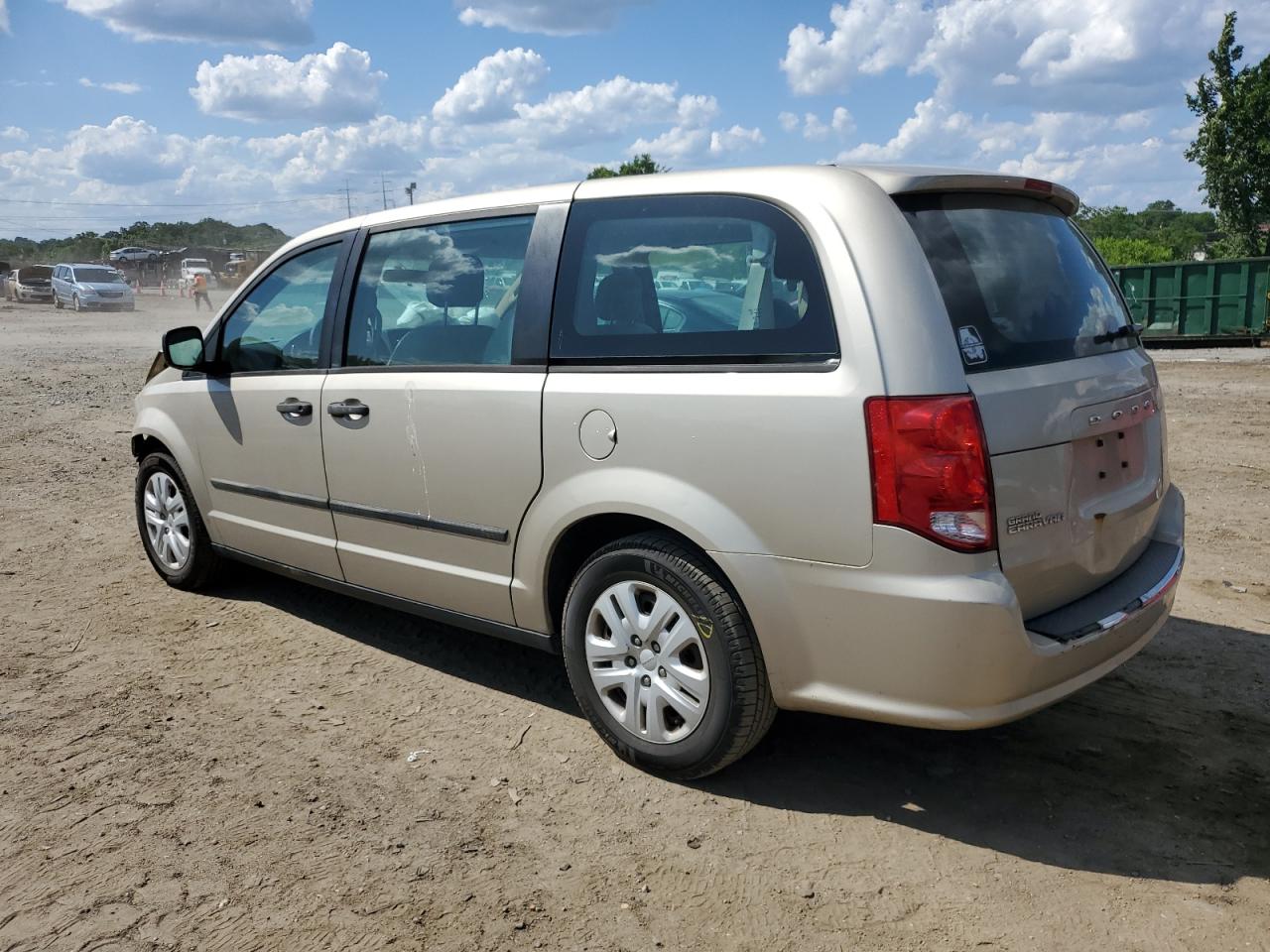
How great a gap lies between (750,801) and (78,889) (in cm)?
192

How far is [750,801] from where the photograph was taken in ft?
10.9

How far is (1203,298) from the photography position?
70.2 ft

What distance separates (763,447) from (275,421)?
2.51m

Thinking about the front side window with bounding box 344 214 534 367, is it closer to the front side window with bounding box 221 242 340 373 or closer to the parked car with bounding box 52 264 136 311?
the front side window with bounding box 221 242 340 373

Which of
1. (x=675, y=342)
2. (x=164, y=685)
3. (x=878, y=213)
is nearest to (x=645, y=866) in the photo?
(x=675, y=342)

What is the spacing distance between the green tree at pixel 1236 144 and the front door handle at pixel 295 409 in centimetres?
3899

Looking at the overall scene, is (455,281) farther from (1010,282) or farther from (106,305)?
(106,305)

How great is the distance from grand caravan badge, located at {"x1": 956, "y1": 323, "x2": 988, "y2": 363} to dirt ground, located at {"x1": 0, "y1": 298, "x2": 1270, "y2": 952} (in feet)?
4.53

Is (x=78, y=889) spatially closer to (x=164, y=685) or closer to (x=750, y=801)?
(x=164, y=685)

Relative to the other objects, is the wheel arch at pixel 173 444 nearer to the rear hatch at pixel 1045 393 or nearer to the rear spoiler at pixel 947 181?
the rear spoiler at pixel 947 181

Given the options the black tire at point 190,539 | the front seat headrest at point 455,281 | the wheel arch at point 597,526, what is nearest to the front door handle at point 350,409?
the front seat headrest at point 455,281

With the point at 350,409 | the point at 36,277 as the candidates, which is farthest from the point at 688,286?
the point at 36,277

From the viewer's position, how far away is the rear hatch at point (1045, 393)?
2.88m

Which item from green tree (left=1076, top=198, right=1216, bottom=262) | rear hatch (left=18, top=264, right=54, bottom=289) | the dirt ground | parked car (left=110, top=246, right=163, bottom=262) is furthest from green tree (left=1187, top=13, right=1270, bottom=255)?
parked car (left=110, top=246, right=163, bottom=262)
